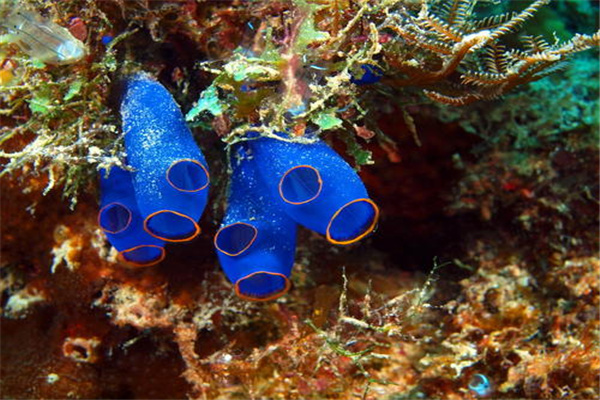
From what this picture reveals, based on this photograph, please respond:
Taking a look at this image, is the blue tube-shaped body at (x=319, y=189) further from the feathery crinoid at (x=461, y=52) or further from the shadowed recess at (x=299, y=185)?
the feathery crinoid at (x=461, y=52)

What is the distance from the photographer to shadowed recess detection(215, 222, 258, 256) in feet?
8.05

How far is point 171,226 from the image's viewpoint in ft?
7.64

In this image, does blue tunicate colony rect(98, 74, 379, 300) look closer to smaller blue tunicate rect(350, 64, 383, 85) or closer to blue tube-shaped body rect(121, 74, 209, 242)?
blue tube-shaped body rect(121, 74, 209, 242)

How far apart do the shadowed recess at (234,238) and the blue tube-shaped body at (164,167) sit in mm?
174

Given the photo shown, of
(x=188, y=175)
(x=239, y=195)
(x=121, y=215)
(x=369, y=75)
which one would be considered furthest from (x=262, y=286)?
(x=369, y=75)

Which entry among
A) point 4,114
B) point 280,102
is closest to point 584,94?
point 280,102

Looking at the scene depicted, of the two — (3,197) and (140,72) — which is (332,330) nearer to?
(140,72)

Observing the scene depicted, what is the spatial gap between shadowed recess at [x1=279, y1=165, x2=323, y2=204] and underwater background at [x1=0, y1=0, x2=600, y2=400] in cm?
1

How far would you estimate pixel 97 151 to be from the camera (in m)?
2.34

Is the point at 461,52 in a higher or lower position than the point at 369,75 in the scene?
higher

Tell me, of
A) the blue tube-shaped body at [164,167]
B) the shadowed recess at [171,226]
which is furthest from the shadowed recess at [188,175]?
the shadowed recess at [171,226]

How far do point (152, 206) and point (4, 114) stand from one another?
1.40m

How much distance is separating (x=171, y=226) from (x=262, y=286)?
2.18 ft

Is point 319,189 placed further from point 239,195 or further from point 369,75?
point 369,75
